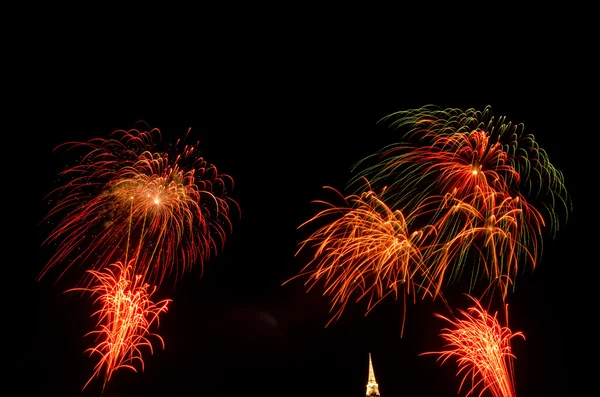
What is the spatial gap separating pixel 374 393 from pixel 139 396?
3025cm

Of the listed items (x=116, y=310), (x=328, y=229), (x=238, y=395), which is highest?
(x=328, y=229)

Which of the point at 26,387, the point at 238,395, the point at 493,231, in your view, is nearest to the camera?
the point at 493,231

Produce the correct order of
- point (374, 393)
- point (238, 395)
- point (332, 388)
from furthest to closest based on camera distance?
point (374, 393)
point (332, 388)
point (238, 395)

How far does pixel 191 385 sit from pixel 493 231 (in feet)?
104

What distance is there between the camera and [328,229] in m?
19.2

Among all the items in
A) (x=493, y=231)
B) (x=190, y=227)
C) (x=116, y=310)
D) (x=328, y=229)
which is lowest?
(x=116, y=310)

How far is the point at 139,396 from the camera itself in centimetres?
3544

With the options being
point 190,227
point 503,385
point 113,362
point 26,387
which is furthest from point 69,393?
point 503,385

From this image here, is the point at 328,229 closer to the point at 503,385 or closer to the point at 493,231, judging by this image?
the point at 493,231

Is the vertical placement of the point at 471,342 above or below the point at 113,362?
above

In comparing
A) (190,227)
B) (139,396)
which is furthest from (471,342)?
(139,396)

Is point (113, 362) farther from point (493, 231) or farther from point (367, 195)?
point (493, 231)

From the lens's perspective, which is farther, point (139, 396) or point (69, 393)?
point (139, 396)

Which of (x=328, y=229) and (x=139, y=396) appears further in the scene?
(x=139, y=396)
